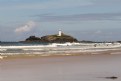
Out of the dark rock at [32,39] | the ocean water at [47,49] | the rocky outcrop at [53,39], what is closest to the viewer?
the ocean water at [47,49]

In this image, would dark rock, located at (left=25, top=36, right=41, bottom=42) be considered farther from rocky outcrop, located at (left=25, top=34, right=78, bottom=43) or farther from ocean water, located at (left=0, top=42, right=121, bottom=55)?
ocean water, located at (left=0, top=42, right=121, bottom=55)

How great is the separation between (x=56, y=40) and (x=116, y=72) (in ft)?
346

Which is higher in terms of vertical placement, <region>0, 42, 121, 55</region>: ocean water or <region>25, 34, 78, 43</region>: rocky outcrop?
<region>25, 34, 78, 43</region>: rocky outcrop

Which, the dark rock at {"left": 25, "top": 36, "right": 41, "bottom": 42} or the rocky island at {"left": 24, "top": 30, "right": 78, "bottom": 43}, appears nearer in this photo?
the rocky island at {"left": 24, "top": 30, "right": 78, "bottom": 43}

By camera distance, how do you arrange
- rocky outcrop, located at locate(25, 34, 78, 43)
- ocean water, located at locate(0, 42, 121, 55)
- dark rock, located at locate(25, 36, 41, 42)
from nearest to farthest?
ocean water, located at locate(0, 42, 121, 55), rocky outcrop, located at locate(25, 34, 78, 43), dark rock, located at locate(25, 36, 41, 42)

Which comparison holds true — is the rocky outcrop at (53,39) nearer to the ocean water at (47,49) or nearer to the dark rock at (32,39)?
the dark rock at (32,39)

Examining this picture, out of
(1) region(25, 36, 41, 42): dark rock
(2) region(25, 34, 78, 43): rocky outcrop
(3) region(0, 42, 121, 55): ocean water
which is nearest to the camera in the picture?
(3) region(0, 42, 121, 55): ocean water

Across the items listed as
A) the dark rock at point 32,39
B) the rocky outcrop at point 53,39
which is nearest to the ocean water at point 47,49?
the rocky outcrop at point 53,39

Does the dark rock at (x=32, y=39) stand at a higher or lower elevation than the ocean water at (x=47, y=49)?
higher

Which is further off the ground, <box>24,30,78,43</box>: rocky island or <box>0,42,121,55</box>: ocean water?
<box>24,30,78,43</box>: rocky island

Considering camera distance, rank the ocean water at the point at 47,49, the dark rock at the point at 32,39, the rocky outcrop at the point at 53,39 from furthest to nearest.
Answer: the dark rock at the point at 32,39
the rocky outcrop at the point at 53,39
the ocean water at the point at 47,49

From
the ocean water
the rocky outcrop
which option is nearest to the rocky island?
the rocky outcrop

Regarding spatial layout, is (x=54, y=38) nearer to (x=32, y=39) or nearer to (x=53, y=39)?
(x=53, y=39)

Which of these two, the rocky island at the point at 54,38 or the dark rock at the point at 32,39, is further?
the dark rock at the point at 32,39
